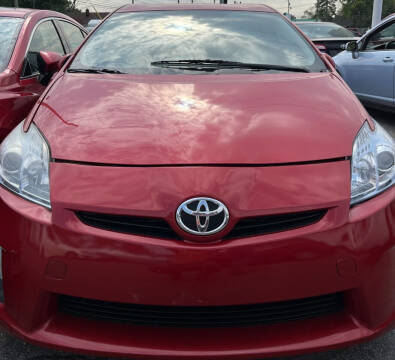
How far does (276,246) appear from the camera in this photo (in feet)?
5.57

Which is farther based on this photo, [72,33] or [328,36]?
[328,36]

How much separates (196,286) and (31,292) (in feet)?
1.86

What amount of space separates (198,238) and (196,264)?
89mm

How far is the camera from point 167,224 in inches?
68.3

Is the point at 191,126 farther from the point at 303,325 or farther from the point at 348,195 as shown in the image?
the point at 303,325

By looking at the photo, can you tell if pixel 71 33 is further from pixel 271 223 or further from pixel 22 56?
pixel 271 223

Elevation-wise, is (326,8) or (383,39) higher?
(383,39)

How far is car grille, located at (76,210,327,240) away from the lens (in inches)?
68.3

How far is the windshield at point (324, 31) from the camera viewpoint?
10.7 meters

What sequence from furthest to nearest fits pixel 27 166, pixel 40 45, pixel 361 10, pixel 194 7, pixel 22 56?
pixel 361 10, pixel 40 45, pixel 22 56, pixel 194 7, pixel 27 166

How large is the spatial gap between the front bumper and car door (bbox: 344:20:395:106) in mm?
5181

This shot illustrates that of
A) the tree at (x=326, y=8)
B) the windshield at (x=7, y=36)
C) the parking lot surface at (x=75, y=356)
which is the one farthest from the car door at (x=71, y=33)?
the tree at (x=326, y=8)

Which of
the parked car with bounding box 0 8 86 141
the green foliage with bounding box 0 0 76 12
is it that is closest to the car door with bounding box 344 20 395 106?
the parked car with bounding box 0 8 86 141

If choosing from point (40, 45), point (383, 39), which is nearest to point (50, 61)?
point (40, 45)
